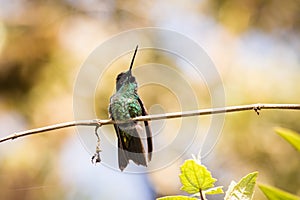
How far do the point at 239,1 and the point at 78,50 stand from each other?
1730mm

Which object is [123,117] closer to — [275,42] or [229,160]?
[229,160]

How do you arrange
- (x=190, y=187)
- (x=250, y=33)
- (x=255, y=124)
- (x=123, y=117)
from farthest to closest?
(x=250, y=33) → (x=255, y=124) → (x=123, y=117) → (x=190, y=187)

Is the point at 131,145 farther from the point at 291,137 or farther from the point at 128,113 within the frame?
the point at 291,137

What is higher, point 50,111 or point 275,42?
point 275,42

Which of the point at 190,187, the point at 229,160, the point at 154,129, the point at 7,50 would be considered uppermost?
the point at 7,50

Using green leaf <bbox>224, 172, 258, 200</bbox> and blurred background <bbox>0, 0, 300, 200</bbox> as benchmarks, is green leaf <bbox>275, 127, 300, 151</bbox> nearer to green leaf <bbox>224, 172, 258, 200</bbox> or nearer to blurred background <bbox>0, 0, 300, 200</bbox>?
green leaf <bbox>224, 172, 258, 200</bbox>

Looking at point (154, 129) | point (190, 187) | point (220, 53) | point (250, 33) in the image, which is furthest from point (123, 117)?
point (250, 33)

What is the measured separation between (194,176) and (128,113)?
1.51 meters

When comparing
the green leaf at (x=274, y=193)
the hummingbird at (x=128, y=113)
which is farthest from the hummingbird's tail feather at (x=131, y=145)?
the green leaf at (x=274, y=193)

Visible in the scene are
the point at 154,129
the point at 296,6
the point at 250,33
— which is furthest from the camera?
the point at 296,6

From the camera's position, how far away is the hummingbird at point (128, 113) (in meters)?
1.67

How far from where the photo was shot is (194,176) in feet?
1.94

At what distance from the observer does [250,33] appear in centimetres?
492

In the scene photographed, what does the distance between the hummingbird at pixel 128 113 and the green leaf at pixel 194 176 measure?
2.84ft
